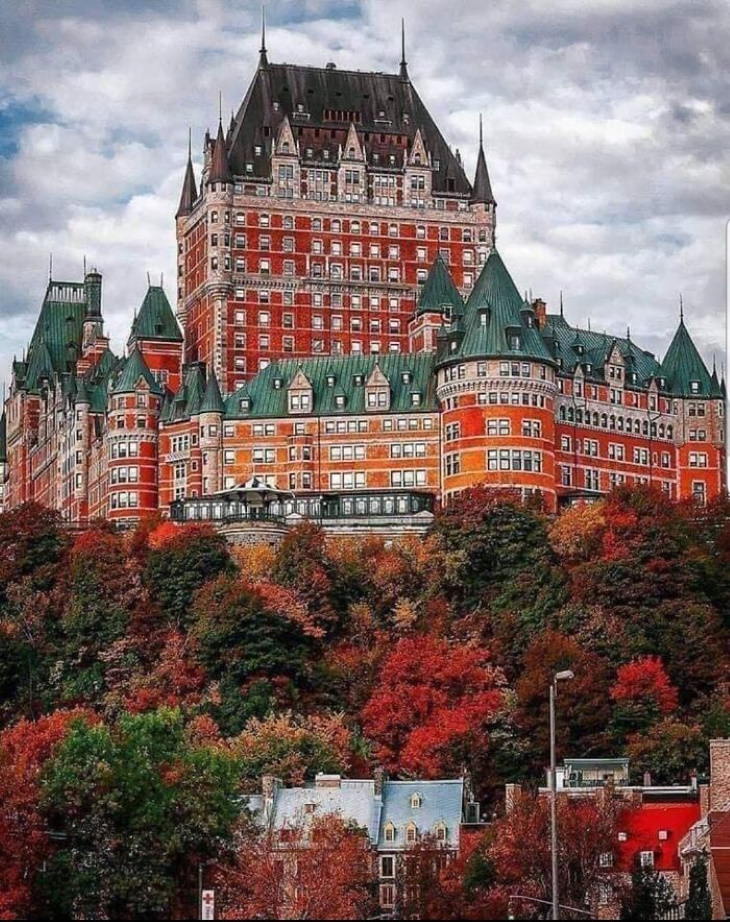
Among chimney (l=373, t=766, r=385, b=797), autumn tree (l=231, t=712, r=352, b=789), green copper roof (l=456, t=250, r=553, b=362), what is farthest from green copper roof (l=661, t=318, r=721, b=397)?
chimney (l=373, t=766, r=385, b=797)

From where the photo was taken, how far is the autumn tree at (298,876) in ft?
333

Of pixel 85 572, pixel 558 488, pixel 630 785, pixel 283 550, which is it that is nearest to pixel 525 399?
pixel 558 488

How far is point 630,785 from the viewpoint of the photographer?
123938 millimetres

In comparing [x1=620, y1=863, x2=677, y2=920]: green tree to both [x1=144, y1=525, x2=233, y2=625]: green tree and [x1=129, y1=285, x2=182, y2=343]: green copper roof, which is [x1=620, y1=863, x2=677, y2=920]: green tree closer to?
[x1=144, y1=525, x2=233, y2=625]: green tree

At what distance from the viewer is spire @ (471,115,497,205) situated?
193m

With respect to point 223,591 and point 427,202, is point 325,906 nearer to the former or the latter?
point 223,591

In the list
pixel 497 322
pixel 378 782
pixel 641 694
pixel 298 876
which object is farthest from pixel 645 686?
pixel 298 876

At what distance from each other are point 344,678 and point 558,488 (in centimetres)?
2689

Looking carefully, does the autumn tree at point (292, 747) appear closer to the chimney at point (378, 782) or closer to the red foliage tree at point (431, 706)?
the red foliage tree at point (431, 706)

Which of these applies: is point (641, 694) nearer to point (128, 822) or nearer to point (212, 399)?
point (128, 822)

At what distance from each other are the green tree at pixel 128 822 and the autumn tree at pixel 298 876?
5.37ft

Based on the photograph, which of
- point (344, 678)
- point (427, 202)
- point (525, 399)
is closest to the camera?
point (344, 678)

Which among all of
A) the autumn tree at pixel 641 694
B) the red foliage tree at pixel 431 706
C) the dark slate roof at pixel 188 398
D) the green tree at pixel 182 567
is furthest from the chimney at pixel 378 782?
the dark slate roof at pixel 188 398

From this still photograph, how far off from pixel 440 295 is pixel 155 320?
20672 millimetres
